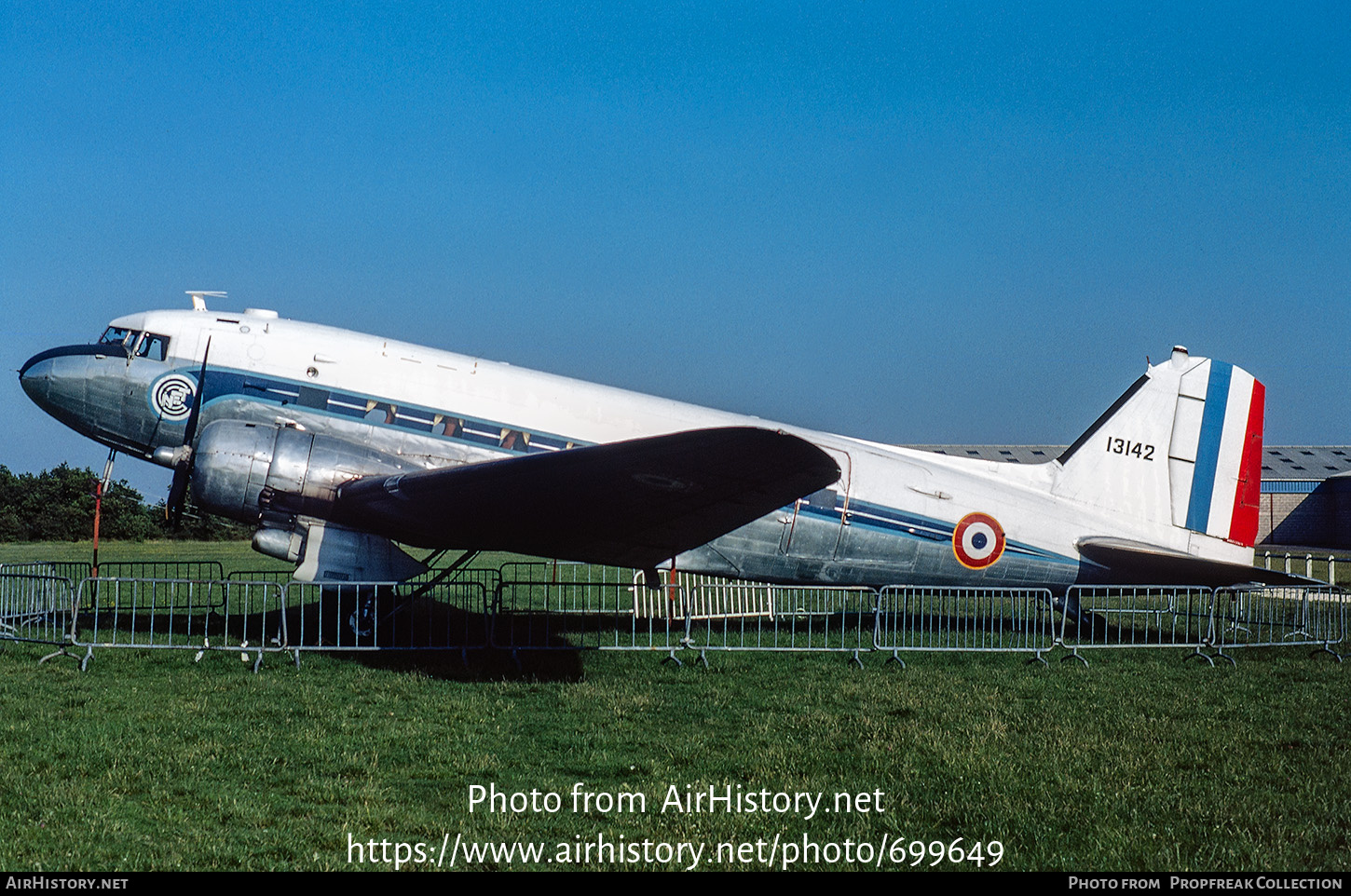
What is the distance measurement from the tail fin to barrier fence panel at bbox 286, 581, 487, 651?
873 centimetres

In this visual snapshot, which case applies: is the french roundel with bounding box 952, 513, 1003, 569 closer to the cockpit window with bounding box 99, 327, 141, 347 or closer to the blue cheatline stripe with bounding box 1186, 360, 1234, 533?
the blue cheatline stripe with bounding box 1186, 360, 1234, 533

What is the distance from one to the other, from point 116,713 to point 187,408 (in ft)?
17.3

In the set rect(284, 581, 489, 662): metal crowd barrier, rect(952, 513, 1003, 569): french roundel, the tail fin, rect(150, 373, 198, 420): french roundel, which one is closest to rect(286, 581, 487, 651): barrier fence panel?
rect(284, 581, 489, 662): metal crowd barrier

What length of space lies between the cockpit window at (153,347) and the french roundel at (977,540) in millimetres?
10448

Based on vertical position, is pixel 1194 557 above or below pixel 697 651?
above

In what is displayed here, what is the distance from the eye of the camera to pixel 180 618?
1452cm

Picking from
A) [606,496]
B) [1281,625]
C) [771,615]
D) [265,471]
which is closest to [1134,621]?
[1281,625]

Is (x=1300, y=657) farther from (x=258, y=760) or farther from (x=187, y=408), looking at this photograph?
(x=187, y=408)

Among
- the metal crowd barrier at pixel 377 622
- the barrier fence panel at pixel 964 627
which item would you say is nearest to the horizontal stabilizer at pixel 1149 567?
the barrier fence panel at pixel 964 627

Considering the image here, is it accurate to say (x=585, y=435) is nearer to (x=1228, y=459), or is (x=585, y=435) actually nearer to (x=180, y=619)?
(x=180, y=619)

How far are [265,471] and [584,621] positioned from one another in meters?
6.16

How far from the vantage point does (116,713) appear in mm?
7730

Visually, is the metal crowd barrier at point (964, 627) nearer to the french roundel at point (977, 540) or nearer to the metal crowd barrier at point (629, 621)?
the metal crowd barrier at point (629, 621)
